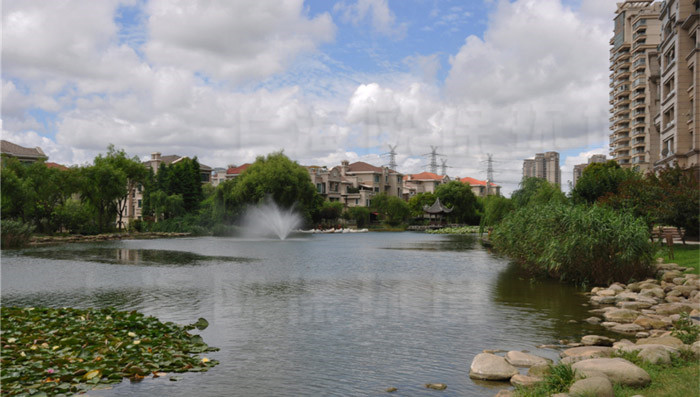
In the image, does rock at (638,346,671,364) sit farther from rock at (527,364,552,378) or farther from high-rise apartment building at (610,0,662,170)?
high-rise apartment building at (610,0,662,170)

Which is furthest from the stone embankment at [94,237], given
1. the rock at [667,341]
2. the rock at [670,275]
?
the rock at [667,341]

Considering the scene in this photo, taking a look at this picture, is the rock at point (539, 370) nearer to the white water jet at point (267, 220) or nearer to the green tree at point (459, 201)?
the white water jet at point (267, 220)

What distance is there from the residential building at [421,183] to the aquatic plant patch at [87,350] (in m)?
125

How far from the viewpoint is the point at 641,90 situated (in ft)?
312

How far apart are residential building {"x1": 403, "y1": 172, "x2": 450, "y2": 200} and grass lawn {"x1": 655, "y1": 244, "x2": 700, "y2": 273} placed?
107 meters

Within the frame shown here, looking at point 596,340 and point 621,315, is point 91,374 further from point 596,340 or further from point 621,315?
point 621,315

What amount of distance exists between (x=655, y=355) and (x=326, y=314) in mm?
7904

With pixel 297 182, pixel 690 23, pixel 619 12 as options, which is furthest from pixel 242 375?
pixel 619 12

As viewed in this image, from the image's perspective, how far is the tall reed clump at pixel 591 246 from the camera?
1859cm

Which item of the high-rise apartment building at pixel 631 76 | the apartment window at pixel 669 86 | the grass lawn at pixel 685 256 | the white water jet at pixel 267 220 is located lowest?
the grass lawn at pixel 685 256

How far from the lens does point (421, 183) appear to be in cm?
14450

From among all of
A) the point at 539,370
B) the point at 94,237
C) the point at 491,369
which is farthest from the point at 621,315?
the point at 94,237

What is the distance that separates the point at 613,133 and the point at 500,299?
104 metres

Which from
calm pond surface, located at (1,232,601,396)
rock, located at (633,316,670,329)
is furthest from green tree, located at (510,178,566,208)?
rock, located at (633,316,670,329)
